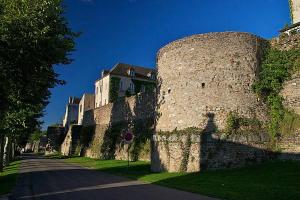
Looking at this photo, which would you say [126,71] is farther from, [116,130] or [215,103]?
[215,103]

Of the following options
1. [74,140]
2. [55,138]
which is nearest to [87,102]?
[55,138]

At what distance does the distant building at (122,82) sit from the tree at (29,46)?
46170mm

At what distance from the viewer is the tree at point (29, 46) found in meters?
14.8

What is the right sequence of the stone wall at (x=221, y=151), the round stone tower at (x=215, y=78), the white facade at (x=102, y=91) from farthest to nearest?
the white facade at (x=102, y=91), the round stone tower at (x=215, y=78), the stone wall at (x=221, y=151)

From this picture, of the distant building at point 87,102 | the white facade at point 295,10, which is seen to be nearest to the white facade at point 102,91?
the distant building at point 87,102

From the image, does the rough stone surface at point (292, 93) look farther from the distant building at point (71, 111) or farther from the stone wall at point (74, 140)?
the distant building at point (71, 111)

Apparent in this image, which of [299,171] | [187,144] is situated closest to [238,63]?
[187,144]

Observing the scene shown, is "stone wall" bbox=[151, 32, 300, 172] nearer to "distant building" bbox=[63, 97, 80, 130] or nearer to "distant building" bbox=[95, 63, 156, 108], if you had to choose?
"distant building" bbox=[95, 63, 156, 108]

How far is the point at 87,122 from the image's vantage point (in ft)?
170

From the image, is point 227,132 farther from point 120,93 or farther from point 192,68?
point 120,93

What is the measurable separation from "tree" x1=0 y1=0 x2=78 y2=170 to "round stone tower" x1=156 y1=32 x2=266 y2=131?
6.52 m

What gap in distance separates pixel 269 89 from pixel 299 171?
5.92 m

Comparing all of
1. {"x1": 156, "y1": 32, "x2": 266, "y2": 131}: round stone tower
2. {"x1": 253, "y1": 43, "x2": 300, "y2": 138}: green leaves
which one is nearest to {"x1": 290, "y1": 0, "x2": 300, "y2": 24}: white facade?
{"x1": 156, "y1": 32, "x2": 266, "y2": 131}: round stone tower

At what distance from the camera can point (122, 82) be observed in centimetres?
6569
